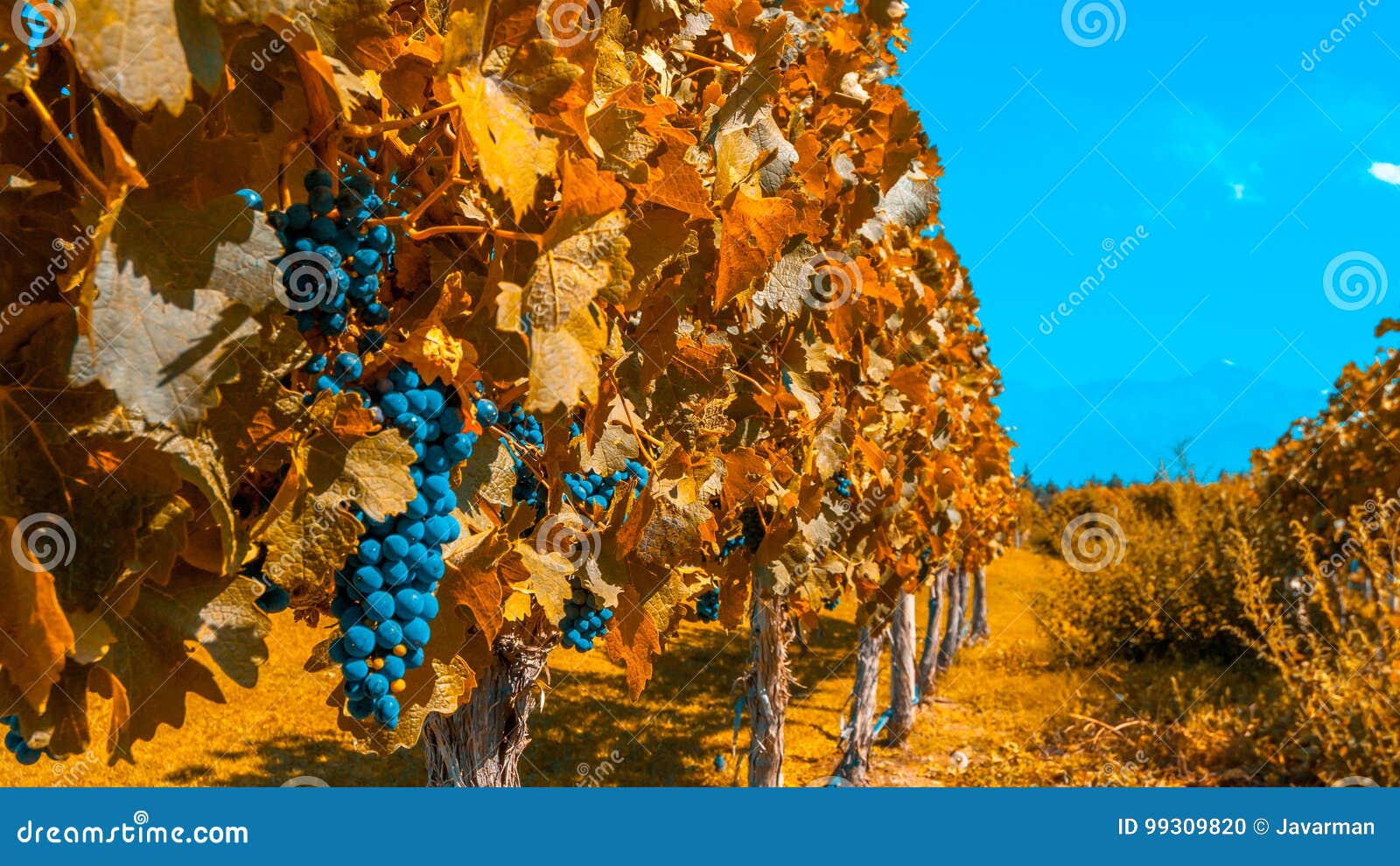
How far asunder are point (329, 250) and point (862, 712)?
22.8 feet

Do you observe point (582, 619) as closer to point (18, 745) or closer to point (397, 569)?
point (397, 569)

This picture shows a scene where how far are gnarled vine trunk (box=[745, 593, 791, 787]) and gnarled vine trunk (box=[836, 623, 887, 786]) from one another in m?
2.72

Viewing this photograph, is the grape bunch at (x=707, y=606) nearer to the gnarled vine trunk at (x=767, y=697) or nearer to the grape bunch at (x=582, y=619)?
the grape bunch at (x=582, y=619)

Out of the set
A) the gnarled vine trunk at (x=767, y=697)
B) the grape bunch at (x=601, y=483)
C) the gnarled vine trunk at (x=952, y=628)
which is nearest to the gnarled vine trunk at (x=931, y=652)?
the gnarled vine trunk at (x=952, y=628)

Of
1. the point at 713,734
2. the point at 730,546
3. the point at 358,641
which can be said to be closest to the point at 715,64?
the point at 730,546

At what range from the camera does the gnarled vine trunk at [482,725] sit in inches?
92.7

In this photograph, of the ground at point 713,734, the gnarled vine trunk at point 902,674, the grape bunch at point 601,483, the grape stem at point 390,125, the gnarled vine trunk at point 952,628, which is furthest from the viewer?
the gnarled vine trunk at point 952,628

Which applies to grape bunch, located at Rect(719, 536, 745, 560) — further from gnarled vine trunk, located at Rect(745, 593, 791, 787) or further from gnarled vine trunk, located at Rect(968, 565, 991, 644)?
gnarled vine trunk, located at Rect(968, 565, 991, 644)

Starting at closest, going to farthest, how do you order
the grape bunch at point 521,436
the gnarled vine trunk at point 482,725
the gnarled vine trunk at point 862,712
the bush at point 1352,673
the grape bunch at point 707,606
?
the grape bunch at point 521,436 → the gnarled vine trunk at point 482,725 → the grape bunch at point 707,606 → the bush at point 1352,673 → the gnarled vine trunk at point 862,712

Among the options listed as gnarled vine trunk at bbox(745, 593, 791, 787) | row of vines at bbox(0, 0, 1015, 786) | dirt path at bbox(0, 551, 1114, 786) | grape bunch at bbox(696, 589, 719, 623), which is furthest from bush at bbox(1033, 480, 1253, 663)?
row of vines at bbox(0, 0, 1015, 786)

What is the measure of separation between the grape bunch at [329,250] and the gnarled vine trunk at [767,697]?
12.0ft

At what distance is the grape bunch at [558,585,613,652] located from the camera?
191 cm

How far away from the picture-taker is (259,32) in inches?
40.8

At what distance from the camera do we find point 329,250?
3.56ft
